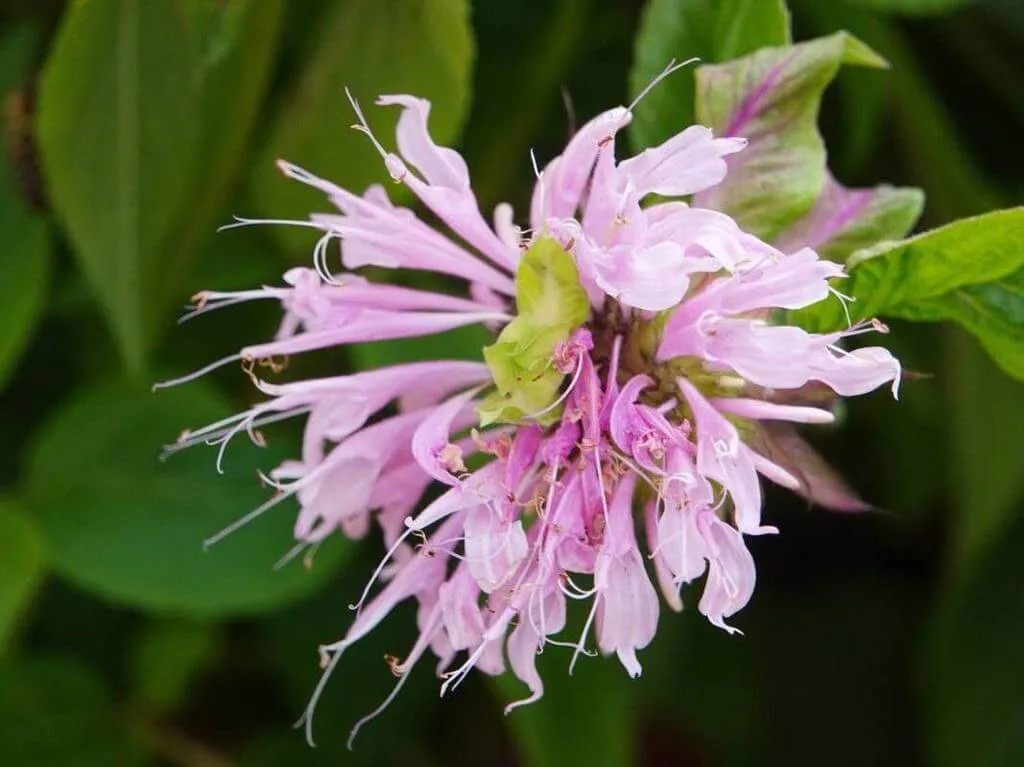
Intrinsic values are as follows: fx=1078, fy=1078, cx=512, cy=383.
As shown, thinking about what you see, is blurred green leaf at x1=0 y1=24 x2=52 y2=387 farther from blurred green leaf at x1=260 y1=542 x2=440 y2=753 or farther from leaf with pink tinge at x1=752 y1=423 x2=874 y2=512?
leaf with pink tinge at x1=752 y1=423 x2=874 y2=512

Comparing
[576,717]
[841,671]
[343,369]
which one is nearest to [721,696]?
[841,671]

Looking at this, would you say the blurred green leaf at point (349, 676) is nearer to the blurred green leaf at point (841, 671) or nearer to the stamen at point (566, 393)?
the blurred green leaf at point (841, 671)

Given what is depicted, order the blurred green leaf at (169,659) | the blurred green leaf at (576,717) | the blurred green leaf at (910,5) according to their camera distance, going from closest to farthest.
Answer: the blurred green leaf at (910,5), the blurred green leaf at (576,717), the blurred green leaf at (169,659)

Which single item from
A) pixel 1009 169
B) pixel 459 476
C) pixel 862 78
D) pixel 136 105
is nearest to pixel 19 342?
pixel 136 105

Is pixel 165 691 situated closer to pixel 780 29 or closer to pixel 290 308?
pixel 290 308

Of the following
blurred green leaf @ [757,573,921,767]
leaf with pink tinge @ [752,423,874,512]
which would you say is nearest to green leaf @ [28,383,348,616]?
leaf with pink tinge @ [752,423,874,512]

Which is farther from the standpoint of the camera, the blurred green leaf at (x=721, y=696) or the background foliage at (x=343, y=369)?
the blurred green leaf at (x=721, y=696)

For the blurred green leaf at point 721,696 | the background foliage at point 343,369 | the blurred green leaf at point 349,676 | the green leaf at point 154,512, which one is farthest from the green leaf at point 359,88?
the blurred green leaf at point 721,696
